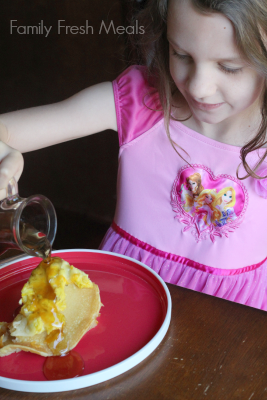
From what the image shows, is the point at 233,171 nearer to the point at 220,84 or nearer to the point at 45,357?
the point at 220,84

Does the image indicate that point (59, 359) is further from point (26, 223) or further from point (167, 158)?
point (167, 158)

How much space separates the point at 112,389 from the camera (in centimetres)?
67

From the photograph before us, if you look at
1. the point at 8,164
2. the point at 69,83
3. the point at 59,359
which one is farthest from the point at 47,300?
the point at 69,83

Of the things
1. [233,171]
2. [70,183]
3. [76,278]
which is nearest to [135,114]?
[233,171]

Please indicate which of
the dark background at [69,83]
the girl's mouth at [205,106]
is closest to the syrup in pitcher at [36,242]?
the girl's mouth at [205,106]

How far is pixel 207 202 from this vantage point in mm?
1196

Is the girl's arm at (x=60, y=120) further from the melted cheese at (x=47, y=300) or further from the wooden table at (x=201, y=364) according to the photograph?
the wooden table at (x=201, y=364)

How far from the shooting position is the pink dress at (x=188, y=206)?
1.18 metres

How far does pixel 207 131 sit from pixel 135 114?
0.21 m

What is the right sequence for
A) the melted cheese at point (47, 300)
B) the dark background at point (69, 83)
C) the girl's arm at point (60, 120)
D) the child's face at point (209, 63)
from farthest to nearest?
the dark background at point (69, 83) < the girl's arm at point (60, 120) < the child's face at point (209, 63) < the melted cheese at point (47, 300)

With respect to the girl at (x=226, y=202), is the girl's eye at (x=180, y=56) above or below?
above

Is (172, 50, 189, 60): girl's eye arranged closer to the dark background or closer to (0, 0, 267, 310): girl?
(0, 0, 267, 310): girl

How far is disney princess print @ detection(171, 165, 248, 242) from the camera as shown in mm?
1173

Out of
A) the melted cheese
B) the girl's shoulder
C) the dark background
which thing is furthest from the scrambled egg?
the dark background
